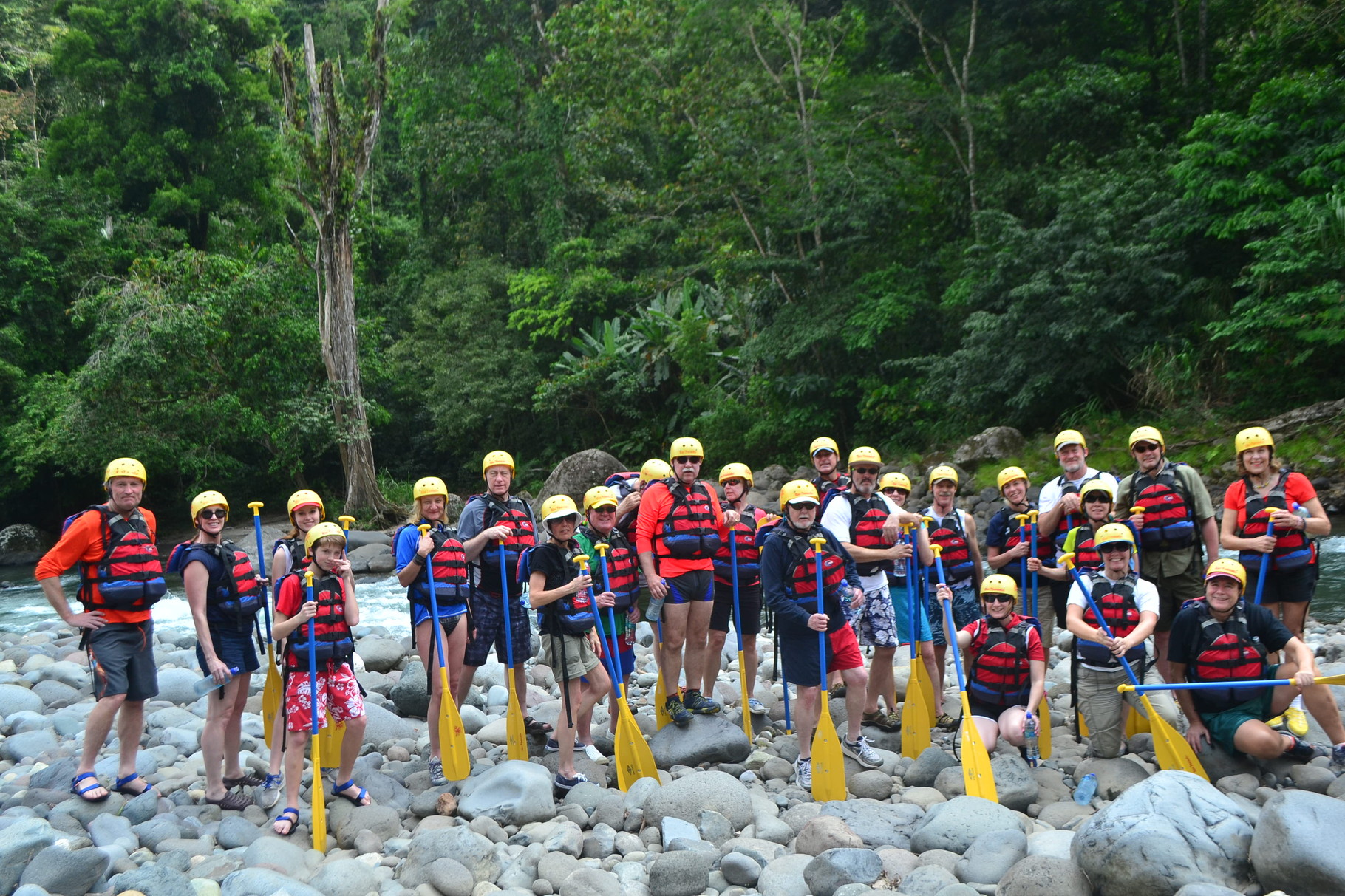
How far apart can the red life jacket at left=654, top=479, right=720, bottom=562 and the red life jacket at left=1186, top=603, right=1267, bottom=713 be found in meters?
2.50

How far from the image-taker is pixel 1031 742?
5.34m

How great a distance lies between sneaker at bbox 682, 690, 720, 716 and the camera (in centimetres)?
597

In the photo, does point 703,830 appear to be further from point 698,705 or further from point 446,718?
point 446,718

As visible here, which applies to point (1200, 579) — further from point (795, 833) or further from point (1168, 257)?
point (1168, 257)

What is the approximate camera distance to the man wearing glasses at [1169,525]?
5.50m

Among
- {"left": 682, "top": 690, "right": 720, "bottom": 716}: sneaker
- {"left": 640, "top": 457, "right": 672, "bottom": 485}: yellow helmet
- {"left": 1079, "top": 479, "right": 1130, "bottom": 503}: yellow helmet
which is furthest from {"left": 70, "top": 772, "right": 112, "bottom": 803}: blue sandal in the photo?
{"left": 1079, "top": 479, "right": 1130, "bottom": 503}: yellow helmet

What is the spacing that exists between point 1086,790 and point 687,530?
2431 mm

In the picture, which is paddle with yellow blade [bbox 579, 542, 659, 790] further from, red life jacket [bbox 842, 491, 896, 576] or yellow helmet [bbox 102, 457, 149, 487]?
yellow helmet [bbox 102, 457, 149, 487]

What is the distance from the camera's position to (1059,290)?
47.8ft

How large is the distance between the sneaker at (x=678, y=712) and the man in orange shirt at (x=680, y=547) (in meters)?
0.24

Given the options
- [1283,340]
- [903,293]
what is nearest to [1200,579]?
[1283,340]

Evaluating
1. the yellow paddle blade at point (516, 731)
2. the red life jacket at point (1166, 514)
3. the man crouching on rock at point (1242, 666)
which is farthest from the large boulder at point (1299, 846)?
the yellow paddle blade at point (516, 731)

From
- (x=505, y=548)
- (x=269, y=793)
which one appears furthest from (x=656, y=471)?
(x=269, y=793)

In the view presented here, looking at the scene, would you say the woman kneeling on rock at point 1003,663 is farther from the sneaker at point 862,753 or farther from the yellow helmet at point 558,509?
the yellow helmet at point 558,509
